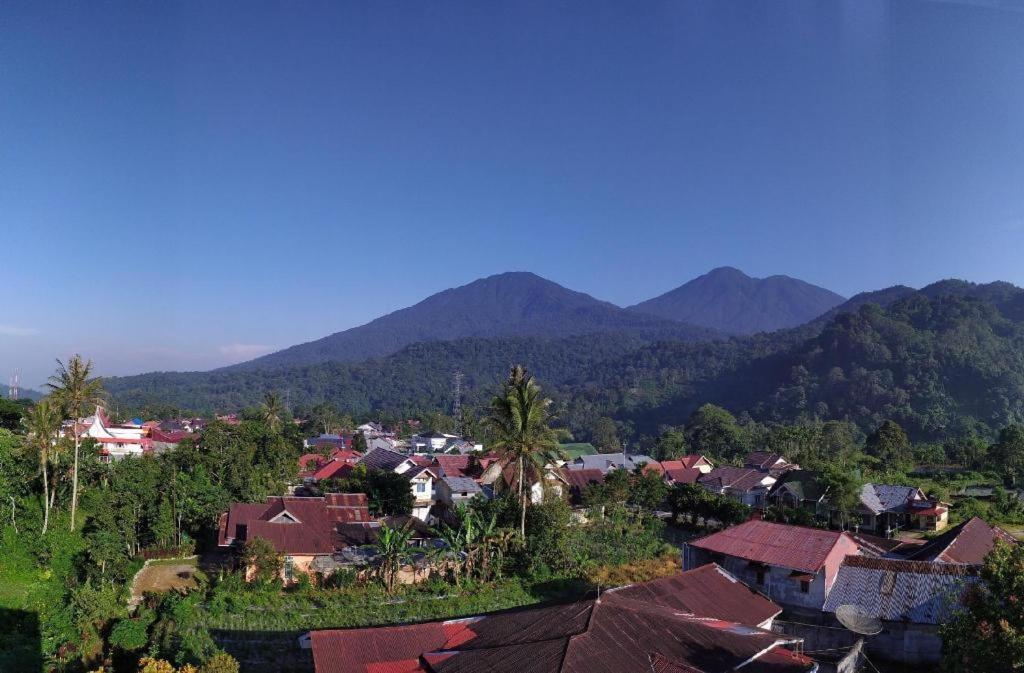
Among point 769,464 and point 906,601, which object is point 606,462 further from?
point 906,601

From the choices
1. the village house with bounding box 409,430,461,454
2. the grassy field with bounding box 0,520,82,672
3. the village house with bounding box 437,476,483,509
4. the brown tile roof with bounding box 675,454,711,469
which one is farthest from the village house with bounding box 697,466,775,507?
the village house with bounding box 409,430,461,454

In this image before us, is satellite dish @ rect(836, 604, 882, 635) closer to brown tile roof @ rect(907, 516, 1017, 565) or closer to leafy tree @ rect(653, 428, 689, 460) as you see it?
brown tile roof @ rect(907, 516, 1017, 565)

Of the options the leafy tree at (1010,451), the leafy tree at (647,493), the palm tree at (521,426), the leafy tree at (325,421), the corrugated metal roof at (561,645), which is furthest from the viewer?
the leafy tree at (325,421)

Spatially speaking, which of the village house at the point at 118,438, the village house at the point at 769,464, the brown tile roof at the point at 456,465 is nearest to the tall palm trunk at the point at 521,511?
the brown tile roof at the point at 456,465

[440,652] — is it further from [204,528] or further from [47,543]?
[204,528]

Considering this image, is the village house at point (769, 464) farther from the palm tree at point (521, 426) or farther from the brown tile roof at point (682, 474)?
the palm tree at point (521, 426)
